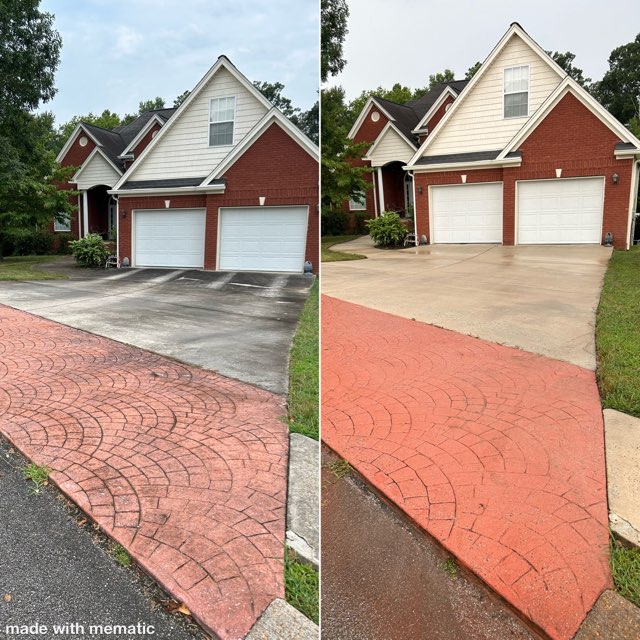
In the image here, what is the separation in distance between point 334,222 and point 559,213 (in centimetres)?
172

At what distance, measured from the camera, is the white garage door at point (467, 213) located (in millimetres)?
2904

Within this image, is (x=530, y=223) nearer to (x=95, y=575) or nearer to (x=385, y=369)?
(x=385, y=369)

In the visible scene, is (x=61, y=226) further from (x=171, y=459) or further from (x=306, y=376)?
A: (x=171, y=459)

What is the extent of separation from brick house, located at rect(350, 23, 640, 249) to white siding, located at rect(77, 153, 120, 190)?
14.6 metres

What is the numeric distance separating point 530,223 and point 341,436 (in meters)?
1.54

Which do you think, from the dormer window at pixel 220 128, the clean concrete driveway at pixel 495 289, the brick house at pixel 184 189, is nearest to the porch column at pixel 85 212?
the brick house at pixel 184 189

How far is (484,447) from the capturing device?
8.34 feet

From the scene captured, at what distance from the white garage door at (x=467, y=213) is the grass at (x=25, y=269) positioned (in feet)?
29.9

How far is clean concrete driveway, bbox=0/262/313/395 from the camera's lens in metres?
5.14

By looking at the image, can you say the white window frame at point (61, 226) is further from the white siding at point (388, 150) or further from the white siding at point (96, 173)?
the white siding at point (388, 150)

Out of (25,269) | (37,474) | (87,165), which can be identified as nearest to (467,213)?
(37,474)

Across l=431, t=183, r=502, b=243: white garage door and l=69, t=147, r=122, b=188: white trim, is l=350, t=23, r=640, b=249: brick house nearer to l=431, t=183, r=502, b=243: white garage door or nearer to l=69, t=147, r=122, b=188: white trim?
l=431, t=183, r=502, b=243: white garage door

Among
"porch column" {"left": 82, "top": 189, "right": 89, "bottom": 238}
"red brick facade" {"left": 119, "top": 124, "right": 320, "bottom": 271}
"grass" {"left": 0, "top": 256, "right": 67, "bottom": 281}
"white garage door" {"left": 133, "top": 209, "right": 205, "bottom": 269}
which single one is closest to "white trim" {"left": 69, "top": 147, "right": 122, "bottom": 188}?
"porch column" {"left": 82, "top": 189, "right": 89, "bottom": 238}

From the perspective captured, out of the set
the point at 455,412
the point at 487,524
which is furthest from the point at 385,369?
the point at 487,524
